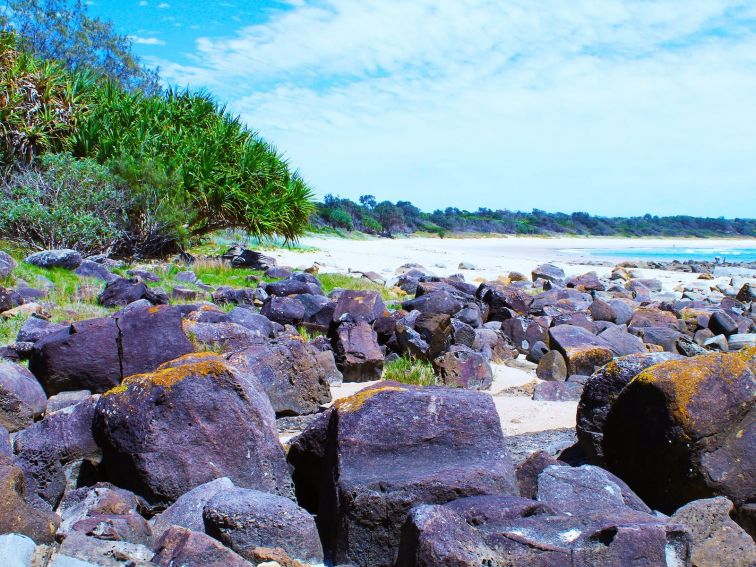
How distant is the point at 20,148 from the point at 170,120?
383 centimetres

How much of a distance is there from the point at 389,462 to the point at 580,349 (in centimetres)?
483

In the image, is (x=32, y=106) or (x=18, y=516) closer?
(x=18, y=516)

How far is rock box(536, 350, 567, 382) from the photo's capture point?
7.52 m

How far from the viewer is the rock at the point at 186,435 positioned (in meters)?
3.65

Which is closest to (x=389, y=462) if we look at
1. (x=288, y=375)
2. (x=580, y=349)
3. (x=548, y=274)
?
(x=288, y=375)

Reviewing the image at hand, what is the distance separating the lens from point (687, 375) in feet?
11.9

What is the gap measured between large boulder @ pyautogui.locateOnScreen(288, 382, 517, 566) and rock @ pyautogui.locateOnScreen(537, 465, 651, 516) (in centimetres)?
19

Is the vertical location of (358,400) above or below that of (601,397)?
above

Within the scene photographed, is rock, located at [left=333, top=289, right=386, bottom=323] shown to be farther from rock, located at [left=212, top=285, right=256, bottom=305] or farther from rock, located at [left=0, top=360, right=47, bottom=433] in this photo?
rock, located at [left=0, top=360, right=47, bottom=433]

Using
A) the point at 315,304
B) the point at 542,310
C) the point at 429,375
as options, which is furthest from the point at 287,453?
the point at 542,310

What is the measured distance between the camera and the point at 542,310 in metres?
12.1

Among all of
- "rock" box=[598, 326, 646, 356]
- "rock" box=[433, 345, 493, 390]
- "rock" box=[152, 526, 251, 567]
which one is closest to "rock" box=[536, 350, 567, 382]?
"rock" box=[433, 345, 493, 390]

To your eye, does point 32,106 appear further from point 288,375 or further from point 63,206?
point 288,375

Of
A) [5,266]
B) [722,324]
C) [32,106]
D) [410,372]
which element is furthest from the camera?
[32,106]
